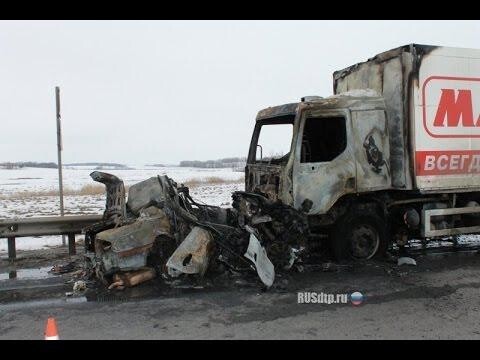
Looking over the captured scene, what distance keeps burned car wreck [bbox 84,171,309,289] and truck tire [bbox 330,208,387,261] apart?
2.51ft

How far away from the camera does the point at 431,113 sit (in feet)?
25.2

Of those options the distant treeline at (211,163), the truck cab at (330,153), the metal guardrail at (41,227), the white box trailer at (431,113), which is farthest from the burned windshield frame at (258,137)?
the distant treeline at (211,163)

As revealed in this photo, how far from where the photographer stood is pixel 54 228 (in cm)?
857

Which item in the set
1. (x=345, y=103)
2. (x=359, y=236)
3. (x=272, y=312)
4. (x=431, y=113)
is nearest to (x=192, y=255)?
(x=272, y=312)

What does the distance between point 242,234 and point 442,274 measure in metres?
3.09

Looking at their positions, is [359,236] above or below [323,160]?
below

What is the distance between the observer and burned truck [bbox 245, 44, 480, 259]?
729cm

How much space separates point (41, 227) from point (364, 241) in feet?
18.9

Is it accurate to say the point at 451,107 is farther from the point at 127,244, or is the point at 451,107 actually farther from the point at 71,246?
the point at 71,246

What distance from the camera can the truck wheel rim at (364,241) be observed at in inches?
302

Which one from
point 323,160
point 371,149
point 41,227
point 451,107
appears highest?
point 451,107

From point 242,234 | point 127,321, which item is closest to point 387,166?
point 242,234

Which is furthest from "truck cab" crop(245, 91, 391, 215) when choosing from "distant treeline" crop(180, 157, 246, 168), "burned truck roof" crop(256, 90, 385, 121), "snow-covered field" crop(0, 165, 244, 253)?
"distant treeline" crop(180, 157, 246, 168)
